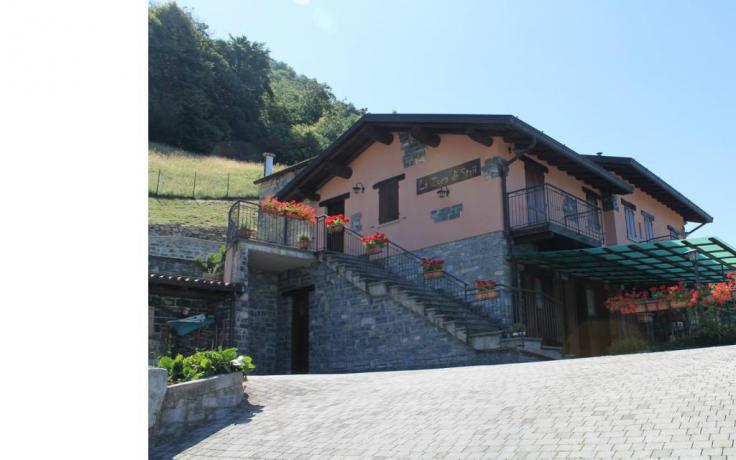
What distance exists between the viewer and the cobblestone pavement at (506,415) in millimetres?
5363

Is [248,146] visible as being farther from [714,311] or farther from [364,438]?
[364,438]

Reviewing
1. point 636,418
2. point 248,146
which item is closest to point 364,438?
point 636,418

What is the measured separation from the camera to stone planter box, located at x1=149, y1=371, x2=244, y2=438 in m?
7.71

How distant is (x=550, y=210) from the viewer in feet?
52.2

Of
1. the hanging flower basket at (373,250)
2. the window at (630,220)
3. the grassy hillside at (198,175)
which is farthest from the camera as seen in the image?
the grassy hillside at (198,175)

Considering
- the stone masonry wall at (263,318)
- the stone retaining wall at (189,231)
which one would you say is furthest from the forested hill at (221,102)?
the stone masonry wall at (263,318)

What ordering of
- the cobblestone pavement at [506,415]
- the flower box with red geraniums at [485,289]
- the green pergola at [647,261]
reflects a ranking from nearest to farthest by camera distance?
the cobblestone pavement at [506,415] < the green pergola at [647,261] < the flower box with red geraniums at [485,289]

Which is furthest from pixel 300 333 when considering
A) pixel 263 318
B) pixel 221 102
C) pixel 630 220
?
pixel 221 102

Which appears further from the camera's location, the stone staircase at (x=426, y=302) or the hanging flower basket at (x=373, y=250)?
the hanging flower basket at (x=373, y=250)

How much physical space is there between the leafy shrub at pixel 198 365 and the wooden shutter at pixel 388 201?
9.05 m

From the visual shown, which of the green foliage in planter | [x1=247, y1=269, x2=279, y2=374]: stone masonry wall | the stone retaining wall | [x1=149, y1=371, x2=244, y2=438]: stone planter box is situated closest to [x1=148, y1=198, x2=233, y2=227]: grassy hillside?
the stone retaining wall

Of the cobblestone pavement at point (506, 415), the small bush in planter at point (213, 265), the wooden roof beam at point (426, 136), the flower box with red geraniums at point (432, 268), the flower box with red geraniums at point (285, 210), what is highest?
the wooden roof beam at point (426, 136)

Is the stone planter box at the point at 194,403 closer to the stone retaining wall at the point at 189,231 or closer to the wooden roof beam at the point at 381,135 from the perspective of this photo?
the wooden roof beam at the point at 381,135
